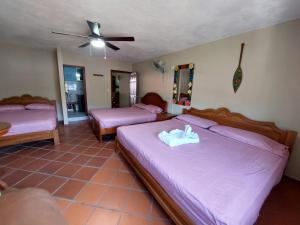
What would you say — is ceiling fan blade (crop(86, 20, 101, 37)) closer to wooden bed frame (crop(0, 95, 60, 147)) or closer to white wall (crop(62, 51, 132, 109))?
wooden bed frame (crop(0, 95, 60, 147))

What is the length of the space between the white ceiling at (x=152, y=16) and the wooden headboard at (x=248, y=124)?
148cm

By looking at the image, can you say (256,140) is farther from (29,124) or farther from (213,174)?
(29,124)

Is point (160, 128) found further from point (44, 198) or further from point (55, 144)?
point (55, 144)

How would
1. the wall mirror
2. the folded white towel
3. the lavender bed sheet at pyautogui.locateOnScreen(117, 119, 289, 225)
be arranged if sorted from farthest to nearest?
the wall mirror, the folded white towel, the lavender bed sheet at pyautogui.locateOnScreen(117, 119, 289, 225)

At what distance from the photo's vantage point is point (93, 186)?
73.9 inches

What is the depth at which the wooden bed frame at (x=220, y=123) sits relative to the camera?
125cm

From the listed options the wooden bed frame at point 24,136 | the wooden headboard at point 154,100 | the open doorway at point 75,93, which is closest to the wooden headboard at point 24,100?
the wooden bed frame at point 24,136

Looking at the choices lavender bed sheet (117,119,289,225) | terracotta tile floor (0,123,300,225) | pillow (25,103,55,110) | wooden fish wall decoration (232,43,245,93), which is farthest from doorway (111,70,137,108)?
lavender bed sheet (117,119,289,225)

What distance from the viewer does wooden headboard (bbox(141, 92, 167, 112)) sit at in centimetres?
420

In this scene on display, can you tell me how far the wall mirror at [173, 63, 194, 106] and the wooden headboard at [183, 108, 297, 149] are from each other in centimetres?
47

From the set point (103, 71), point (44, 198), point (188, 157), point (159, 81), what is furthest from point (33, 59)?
point (188, 157)

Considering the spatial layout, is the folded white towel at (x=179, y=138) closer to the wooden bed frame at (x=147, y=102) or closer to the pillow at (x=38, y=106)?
the wooden bed frame at (x=147, y=102)

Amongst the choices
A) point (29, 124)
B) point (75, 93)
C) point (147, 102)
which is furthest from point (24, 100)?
point (147, 102)

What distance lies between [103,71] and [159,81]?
2.39 metres
